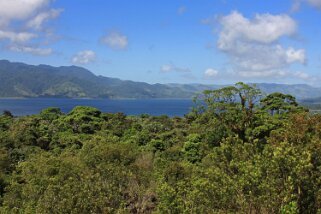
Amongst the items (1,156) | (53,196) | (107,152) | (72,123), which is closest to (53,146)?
(1,156)

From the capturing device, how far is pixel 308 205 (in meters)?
13.5

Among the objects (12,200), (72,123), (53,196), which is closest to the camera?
(53,196)

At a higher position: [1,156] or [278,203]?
[278,203]

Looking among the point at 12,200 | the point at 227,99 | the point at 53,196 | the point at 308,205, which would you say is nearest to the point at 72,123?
the point at 227,99

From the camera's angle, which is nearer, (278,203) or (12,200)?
(278,203)

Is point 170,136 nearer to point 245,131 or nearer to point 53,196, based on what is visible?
point 245,131

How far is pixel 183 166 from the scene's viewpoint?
105 ft

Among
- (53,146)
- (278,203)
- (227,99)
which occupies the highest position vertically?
(227,99)

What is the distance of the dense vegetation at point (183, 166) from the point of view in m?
13.1

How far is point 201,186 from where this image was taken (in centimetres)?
1384

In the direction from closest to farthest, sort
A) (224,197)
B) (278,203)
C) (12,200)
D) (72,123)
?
(278,203)
(224,197)
(12,200)
(72,123)

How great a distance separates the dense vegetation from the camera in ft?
43.0

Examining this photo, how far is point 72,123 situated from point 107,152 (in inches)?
1571

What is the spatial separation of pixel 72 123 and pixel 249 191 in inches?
2352
